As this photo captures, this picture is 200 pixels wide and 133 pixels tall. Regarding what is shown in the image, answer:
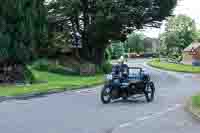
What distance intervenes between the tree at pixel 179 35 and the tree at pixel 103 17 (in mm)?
60542

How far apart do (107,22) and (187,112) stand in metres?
27.7

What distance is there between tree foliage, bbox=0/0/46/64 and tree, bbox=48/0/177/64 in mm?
13428

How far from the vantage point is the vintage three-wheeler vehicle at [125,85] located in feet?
51.6

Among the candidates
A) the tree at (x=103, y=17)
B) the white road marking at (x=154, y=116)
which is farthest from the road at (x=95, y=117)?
the tree at (x=103, y=17)

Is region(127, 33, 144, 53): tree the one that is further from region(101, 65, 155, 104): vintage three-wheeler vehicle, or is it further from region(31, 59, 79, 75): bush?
region(101, 65, 155, 104): vintage three-wheeler vehicle

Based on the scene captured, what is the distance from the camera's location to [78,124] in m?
10.8

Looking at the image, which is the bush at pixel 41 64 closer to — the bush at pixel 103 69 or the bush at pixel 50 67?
the bush at pixel 50 67

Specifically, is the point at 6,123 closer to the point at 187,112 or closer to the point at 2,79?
the point at 187,112

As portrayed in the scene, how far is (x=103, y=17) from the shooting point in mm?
39781

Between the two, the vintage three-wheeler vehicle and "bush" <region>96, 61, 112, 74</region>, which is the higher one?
the vintage three-wheeler vehicle

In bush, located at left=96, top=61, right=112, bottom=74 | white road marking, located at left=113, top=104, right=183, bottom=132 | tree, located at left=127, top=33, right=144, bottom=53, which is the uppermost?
tree, located at left=127, top=33, right=144, bottom=53

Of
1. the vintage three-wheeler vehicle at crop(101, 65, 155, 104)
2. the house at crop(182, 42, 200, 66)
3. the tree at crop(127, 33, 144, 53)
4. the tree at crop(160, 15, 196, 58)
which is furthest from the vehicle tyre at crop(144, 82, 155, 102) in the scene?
the tree at crop(127, 33, 144, 53)

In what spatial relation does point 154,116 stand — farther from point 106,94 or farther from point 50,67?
point 50,67

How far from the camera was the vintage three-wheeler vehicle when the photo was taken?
51.6 ft
